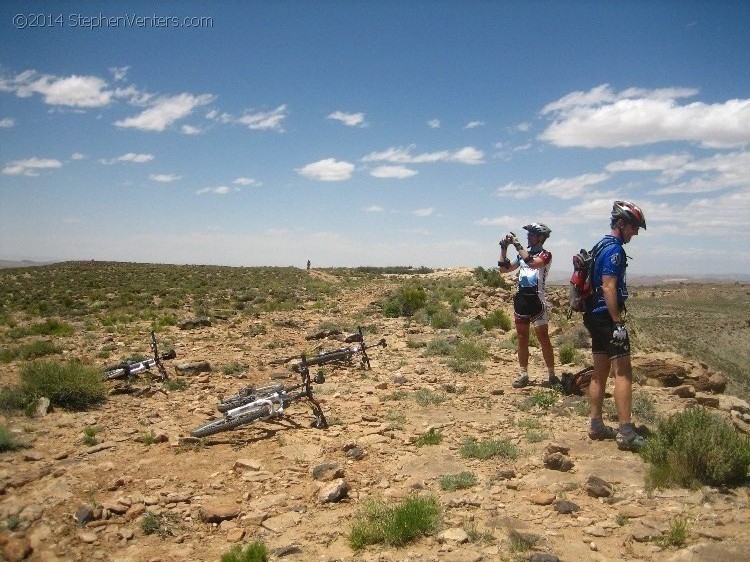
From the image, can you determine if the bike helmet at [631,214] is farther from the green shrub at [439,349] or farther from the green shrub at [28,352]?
the green shrub at [28,352]

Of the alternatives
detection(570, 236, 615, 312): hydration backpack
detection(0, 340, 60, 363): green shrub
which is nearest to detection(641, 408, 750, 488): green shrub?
detection(570, 236, 615, 312): hydration backpack

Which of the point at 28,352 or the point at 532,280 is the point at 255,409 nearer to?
the point at 532,280

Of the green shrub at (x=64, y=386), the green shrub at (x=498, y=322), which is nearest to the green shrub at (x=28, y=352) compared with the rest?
the green shrub at (x=64, y=386)

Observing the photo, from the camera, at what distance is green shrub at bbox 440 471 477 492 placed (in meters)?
→ 4.70

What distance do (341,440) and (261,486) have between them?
1286 mm

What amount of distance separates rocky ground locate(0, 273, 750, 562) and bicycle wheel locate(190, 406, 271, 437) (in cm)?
12

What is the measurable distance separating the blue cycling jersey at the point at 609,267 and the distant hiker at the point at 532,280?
5.77ft

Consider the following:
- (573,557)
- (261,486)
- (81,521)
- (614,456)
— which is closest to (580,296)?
(614,456)

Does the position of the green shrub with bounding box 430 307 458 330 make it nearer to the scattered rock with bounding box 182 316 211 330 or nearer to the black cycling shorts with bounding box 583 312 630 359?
the scattered rock with bounding box 182 316 211 330

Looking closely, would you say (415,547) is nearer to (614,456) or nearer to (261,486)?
(261,486)

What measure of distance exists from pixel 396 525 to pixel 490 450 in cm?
176

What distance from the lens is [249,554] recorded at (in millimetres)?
3830

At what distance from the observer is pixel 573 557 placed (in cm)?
352

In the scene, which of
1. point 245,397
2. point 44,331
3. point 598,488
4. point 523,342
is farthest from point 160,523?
point 44,331
